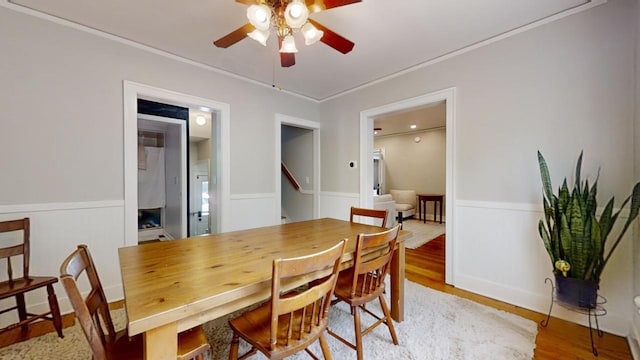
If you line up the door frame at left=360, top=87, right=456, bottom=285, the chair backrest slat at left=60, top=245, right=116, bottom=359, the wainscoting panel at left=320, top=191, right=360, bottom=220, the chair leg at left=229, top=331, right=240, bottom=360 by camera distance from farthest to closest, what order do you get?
the wainscoting panel at left=320, top=191, right=360, bottom=220, the door frame at left=360, top=87, right=456, bottom=285, the chair leg at left=229, top=331, right=240, bottom=360, the chair backrest slat at left=60, top=245, right=116, bottom=359

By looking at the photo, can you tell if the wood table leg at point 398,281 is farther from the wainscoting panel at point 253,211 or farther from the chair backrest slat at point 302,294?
the wainscoting panel at point 253,211

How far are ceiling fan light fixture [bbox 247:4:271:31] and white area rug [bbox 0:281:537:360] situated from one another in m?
2.07

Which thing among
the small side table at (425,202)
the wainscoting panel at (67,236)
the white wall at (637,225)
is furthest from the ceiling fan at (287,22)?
the small side table at (425,202)

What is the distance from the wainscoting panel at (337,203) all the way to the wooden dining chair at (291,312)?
2.44 meters

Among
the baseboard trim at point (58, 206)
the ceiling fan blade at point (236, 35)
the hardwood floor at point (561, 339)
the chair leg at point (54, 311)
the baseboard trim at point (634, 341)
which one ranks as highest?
the ceiling fan blade at point (236, 35)

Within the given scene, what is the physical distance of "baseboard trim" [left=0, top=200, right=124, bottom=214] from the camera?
75.2 inches

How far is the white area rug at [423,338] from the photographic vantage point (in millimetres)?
1579

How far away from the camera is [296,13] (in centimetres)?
146

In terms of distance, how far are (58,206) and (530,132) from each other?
414 centimetres

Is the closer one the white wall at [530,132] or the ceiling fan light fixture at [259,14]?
the ceiling fan light fixture at [259,14]

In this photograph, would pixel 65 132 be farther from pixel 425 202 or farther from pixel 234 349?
pixel 425 202

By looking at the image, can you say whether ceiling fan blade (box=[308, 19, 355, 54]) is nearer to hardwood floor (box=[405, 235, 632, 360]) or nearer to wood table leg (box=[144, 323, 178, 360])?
wood table leg (box=[144, 323, 178, 360])

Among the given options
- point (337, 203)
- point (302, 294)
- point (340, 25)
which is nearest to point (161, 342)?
point (302, 294)

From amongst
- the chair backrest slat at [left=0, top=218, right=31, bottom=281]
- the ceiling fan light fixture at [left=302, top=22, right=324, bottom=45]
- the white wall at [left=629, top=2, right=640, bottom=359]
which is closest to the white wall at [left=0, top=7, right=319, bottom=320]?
the chair backrest slat at [left=0, top=218, right=31, bottom=281]
